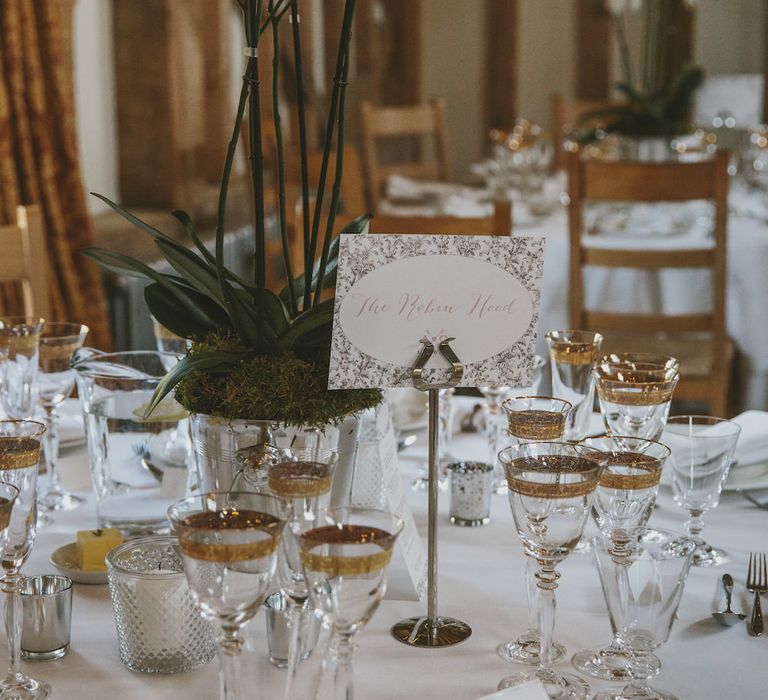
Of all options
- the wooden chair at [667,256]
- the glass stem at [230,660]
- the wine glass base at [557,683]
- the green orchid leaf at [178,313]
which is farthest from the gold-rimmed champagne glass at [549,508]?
the wooden chair at [667,256]

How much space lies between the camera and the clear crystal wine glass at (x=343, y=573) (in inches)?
26.2

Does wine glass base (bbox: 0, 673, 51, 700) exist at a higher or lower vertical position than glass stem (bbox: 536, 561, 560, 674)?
lower

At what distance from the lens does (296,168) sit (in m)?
4.24

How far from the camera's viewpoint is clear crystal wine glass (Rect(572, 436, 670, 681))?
85cm

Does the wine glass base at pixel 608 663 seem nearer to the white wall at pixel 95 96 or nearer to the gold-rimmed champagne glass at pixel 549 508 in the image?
the gold-rimmed champagne glass at pixel 549 508

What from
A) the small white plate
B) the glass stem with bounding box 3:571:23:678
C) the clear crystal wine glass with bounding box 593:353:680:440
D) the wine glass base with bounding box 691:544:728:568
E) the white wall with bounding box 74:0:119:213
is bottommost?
the wine glass base with bounding box 691:544:728:568

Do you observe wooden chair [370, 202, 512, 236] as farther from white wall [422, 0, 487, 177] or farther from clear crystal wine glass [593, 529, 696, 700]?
white wall [422, 0, 487, 177]

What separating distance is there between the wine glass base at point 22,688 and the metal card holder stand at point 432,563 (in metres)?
0.29

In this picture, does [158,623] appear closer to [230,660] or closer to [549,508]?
[230,660]

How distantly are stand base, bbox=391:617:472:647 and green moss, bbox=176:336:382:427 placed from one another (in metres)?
0.19

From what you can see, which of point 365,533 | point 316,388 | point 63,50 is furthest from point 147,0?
point 365,533

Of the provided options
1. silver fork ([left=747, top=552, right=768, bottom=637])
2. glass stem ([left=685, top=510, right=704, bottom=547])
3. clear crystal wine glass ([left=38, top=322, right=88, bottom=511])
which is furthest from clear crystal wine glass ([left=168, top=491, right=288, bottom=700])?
clear crystal wine glass ([left=38, top=322, right=88, bottom=511])

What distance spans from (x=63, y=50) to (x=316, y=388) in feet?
7.94

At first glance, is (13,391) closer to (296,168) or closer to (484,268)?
(484,268)
